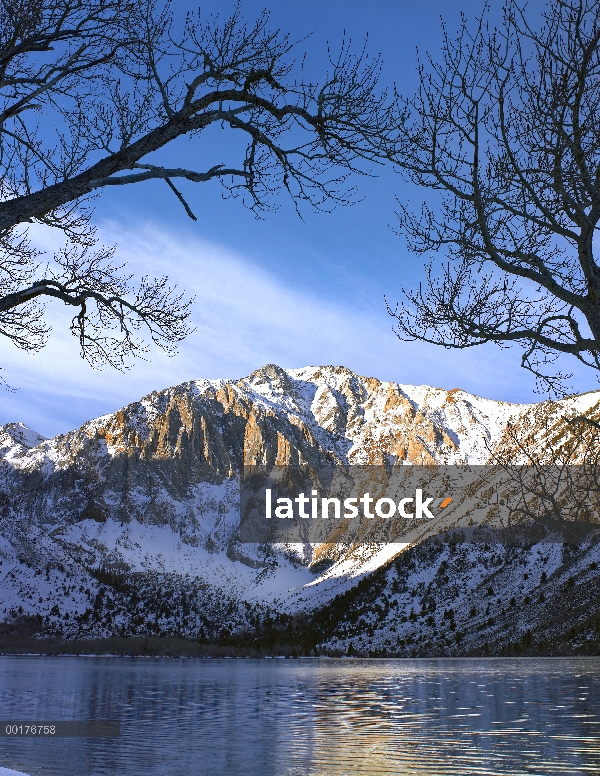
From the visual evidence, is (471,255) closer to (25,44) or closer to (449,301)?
(449,301)

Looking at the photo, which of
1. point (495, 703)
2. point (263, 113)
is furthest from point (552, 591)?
point (263, 113)

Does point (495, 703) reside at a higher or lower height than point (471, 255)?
lower

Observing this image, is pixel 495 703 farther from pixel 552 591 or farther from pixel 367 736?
pixel 552 591

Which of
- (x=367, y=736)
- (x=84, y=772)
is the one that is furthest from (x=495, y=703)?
(x=84, y=772)

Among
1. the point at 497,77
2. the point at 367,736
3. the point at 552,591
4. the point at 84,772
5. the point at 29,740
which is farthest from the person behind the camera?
the point at 552,591

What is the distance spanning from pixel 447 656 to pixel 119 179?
18035 centimetres

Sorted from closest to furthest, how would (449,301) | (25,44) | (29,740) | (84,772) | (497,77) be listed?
(25,44) → (497,77) → (449,301) → (84,772) → (29,740)

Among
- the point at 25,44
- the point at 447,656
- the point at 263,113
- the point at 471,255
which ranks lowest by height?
the point at 447,656

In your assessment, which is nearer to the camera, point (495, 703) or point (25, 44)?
point (25, 44)

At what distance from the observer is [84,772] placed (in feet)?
44.8

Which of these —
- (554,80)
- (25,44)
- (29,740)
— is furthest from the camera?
(29,740)

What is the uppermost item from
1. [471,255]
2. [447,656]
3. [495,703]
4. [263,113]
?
[263,113]

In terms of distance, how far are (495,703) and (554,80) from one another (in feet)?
87.6

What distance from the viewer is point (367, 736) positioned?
1833cm
